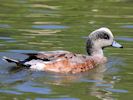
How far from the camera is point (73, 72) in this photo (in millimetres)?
12086

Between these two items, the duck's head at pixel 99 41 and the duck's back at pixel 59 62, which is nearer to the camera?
the duck's back at pixel 59 62

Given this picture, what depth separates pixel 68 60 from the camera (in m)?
12.1

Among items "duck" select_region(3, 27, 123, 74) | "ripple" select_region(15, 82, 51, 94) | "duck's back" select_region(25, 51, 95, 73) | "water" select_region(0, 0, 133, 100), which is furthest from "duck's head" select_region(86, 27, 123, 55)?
"ripple" select_region(15, 82, 51, 94)

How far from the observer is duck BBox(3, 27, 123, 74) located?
38.9 ft

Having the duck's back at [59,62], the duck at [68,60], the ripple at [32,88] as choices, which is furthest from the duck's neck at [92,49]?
the ripple at [32,88]

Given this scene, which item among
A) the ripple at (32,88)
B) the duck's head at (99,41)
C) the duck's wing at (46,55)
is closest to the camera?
the ripple at (32,88)

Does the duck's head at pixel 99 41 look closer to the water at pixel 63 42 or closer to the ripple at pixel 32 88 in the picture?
the water at pixel 63 42

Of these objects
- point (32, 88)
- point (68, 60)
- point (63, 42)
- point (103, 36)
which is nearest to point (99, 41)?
point (103, 36)

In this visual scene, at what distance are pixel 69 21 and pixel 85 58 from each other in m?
3.86

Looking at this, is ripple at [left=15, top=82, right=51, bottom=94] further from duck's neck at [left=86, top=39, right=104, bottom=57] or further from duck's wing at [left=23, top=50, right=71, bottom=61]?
duck's neck at [left=86, top=39, right=104, bottom=57]

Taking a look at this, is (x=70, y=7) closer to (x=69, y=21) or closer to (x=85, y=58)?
(x=69, y=21)

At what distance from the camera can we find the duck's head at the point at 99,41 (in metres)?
12.8

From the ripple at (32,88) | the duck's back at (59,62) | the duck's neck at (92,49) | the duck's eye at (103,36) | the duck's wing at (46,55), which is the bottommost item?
the ripple at (32,88)

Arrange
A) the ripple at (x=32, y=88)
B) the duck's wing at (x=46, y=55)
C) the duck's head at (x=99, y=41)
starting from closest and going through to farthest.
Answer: the ripple at (x=32, y=88) → the duck's wing at (x=46, y=55) → the duck's head at (x=99, y=41)
